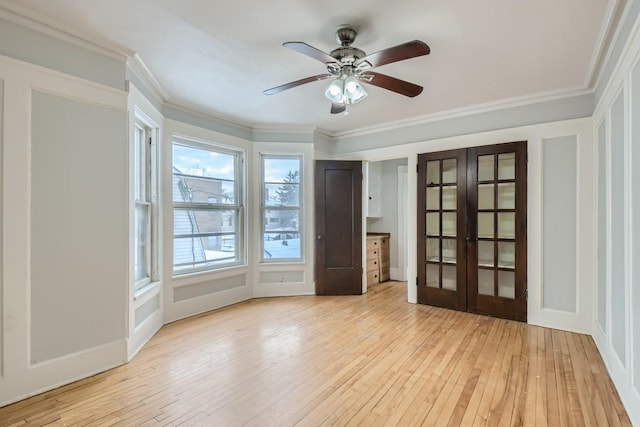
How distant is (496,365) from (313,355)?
5.06ft

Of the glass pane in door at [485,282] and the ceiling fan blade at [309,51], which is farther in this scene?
the glass pane in door at [485,282]

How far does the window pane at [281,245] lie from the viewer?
16.0ft

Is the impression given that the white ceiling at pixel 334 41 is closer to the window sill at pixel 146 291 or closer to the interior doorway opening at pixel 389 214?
the window sill at pixel 146 291

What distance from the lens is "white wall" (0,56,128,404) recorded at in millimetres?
2119

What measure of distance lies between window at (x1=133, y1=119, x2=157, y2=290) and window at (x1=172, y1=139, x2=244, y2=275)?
0.35 metres

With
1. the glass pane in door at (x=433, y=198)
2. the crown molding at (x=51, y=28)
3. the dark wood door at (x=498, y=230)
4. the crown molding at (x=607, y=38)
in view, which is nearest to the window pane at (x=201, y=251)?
the crown molding at (x=51, y=28)

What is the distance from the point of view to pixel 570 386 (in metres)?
2.32

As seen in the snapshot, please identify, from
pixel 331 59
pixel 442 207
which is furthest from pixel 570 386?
pixel 331 59

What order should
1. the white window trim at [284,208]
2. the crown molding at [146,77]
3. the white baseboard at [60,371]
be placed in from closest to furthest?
the white baseboard at [60,371]
the crown molding at [146,77]
the white window trim at [284,208]

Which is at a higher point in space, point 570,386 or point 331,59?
point 331,59

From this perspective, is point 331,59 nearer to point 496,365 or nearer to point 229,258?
point 496,365

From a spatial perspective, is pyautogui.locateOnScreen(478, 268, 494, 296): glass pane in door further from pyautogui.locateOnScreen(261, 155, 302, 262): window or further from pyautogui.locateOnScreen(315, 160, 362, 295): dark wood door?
pyautogui.locateOnScreen(261, 155, 302, 262): window

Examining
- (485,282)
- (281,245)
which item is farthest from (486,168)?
(281,245)

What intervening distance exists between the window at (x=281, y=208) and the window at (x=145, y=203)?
166cm
